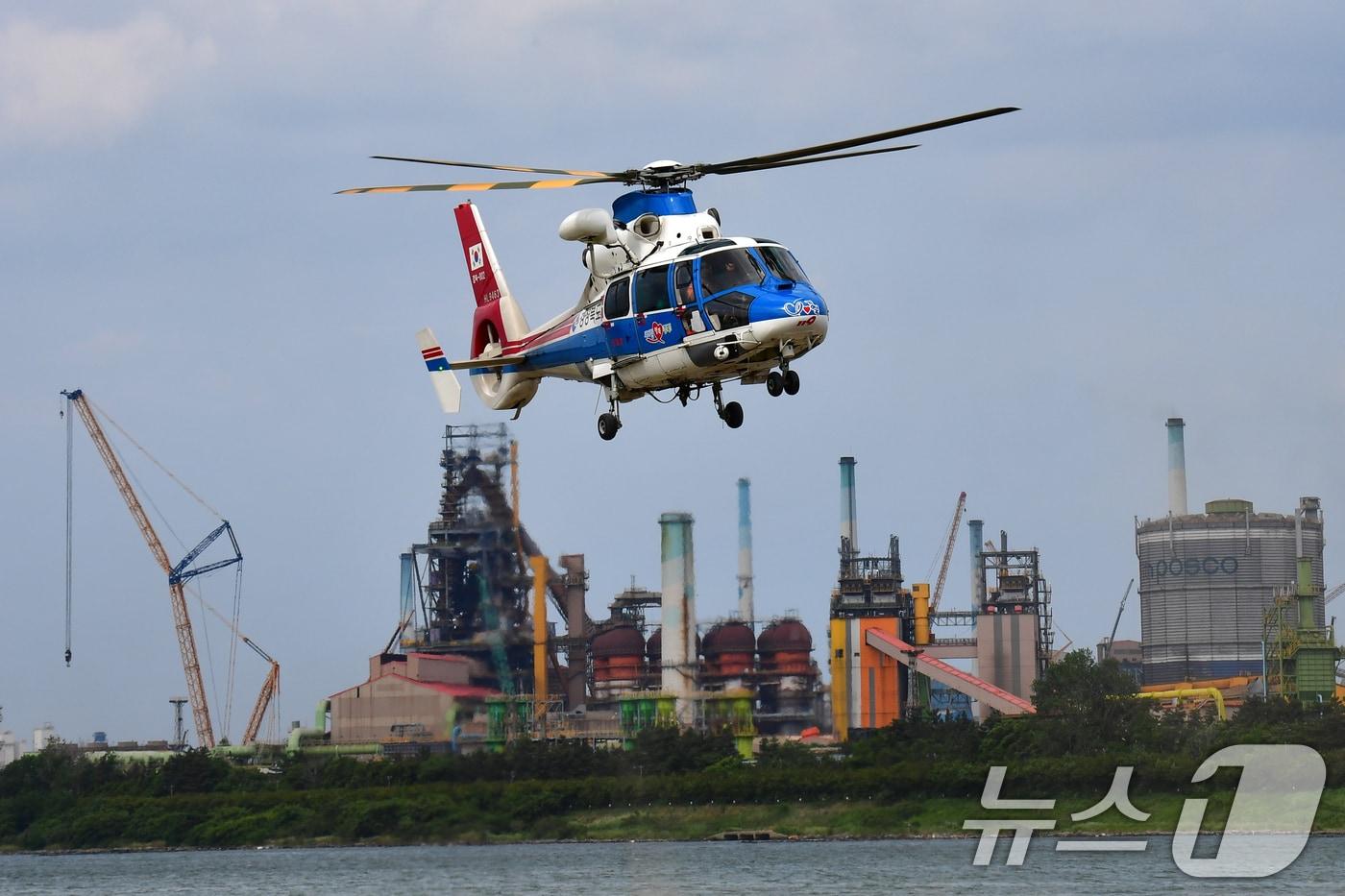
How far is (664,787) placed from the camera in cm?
11431

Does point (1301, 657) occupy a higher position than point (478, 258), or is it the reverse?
point (478, 258)

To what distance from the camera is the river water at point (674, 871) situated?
83812 millimetres

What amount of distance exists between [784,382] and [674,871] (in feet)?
206

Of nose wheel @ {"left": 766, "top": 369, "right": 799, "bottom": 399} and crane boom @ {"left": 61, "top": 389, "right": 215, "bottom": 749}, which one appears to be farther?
crane boom @ {"left": 61, "top": 389, "right": 215, "bottom": 749}

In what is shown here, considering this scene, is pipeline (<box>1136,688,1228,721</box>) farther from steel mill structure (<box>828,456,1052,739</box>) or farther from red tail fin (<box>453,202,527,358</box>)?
red tail fin (<box>453,202,527,358</box>)

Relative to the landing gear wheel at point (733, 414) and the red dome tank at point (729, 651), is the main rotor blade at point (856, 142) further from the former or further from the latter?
the red dome tank at point (729, 651)

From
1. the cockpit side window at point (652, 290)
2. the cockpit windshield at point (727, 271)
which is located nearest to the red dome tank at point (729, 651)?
the cockpit side window at point (652, 290)

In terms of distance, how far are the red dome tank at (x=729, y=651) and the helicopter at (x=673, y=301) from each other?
14121 centimetres

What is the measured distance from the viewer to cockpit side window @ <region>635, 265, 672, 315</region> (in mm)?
36500

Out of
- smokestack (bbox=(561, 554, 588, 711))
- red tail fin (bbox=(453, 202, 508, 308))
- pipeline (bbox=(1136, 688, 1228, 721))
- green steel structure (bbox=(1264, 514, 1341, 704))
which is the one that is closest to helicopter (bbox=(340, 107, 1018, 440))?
red tail fin (bbox=(453, 202, 508, 308))

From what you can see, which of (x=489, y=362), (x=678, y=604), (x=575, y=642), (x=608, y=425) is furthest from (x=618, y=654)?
(x=608, y=425)

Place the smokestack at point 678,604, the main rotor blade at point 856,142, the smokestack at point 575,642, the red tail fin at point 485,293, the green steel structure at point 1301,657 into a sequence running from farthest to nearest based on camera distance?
the smokestack at point 575,642
the smokestack at point 678,604
the green steel structure at point 1301,657
the red tail fin at point 485,293
the main rotor blade at point 856,142

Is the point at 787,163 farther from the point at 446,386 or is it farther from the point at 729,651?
the point at 729,651

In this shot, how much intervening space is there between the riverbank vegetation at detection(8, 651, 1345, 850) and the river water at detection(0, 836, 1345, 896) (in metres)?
1.74
